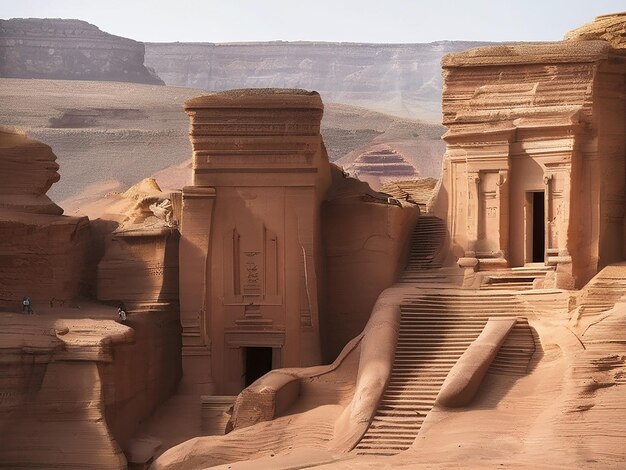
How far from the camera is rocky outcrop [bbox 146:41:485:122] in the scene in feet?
342

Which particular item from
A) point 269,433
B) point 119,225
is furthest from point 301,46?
point 269,433

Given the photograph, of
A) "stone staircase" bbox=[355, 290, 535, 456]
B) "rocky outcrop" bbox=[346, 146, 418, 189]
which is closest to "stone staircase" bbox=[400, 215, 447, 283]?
"stone staircase" bbox=[355, 290, 535, 456]


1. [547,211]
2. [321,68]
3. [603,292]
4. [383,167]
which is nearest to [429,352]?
[603,292]

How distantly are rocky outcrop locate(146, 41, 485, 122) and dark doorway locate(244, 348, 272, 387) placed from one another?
70.6 meters

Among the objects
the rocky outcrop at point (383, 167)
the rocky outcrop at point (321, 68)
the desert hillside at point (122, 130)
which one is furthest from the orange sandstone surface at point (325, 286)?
the rocky outcrop at point (321, 68)

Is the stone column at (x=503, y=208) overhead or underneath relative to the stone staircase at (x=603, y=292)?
overhead

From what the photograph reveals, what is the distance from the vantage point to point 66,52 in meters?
85.5

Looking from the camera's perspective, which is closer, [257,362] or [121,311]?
[121,311]

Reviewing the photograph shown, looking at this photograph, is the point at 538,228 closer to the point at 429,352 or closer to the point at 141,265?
the point at 429,352

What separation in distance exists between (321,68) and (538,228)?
3054 inches

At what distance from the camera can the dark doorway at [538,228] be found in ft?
101

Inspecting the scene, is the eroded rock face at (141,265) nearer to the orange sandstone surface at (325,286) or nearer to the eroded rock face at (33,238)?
the orange sandstone surface at (325,286)

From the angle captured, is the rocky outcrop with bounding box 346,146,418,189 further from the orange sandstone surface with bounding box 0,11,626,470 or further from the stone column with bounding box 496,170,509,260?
the stone column with bounding box 496,170,509,260

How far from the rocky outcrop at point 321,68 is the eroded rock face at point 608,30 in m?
69.9
